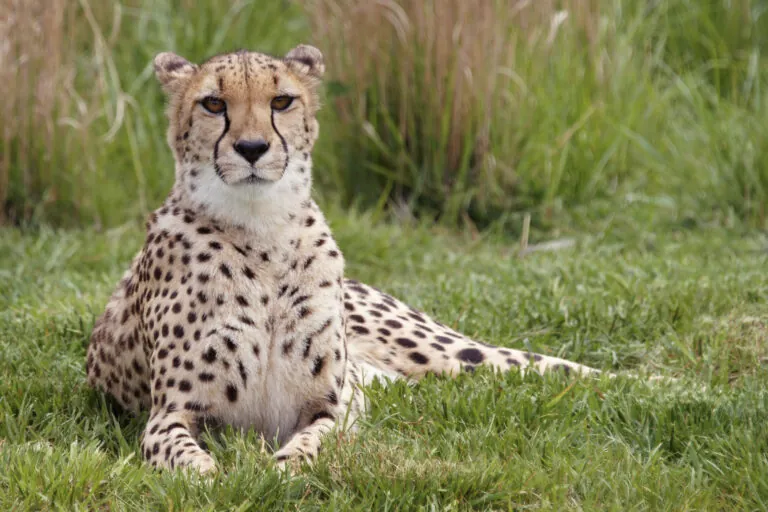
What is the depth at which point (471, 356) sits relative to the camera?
3.68 meters

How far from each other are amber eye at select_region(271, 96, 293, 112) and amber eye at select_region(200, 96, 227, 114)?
128 mm

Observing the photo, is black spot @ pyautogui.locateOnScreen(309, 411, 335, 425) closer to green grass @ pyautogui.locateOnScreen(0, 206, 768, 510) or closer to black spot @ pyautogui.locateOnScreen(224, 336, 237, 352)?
green grass @ pyautogui.locateOnScreen(0, 206, 768, 510)

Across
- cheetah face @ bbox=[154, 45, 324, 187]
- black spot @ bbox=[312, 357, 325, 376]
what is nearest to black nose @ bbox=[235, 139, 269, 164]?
cheetah face @ bbox=[154, 45, 324, 187]

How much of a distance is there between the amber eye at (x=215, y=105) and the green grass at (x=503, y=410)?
83cm

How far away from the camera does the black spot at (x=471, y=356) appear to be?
367cm

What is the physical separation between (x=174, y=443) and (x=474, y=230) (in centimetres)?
336

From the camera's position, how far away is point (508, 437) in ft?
9.88

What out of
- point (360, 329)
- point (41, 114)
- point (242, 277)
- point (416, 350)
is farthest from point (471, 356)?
point (41, 114)

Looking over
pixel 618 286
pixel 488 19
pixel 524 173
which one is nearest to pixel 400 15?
pixel 488 19

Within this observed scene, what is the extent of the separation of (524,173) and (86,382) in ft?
10.3

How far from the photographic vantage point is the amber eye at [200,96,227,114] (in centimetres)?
302

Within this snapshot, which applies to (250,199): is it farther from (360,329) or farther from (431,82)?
(431,82)

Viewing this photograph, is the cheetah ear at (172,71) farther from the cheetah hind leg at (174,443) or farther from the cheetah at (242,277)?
the cheetah hind leg at (174,443)

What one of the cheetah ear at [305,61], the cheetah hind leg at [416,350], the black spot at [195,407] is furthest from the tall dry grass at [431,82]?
the black spot at [195,407]
